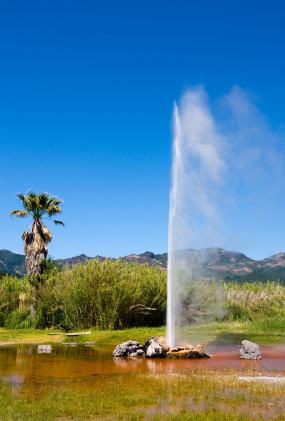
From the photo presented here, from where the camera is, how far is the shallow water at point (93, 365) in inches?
631

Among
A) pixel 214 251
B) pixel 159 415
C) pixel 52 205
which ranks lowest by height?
pixel 159 415

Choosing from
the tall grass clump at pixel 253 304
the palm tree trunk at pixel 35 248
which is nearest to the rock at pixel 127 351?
the palm tree trunk at pixel 35 248

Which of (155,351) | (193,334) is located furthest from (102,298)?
(155,351)

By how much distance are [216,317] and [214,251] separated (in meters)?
12.1

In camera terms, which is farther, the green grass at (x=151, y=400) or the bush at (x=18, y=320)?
the bush at (x=18, y=320)

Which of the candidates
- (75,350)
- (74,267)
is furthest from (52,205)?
(75,350)

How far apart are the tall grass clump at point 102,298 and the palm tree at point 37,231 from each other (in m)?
2.79

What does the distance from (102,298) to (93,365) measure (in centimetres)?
1297

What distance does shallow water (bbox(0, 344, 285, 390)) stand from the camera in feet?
52.6

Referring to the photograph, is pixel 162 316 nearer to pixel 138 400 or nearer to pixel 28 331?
pixel 28 331

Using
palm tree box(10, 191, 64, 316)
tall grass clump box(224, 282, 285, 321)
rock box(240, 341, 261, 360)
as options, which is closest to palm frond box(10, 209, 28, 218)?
palm tree box(10, 191, 64, 316)

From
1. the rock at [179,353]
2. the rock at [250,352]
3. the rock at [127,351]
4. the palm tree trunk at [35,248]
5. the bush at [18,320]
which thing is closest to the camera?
the rock at [250,352]

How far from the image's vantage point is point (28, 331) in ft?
109

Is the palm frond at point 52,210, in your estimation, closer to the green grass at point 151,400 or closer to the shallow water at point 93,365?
the shallow water at point 93,365
